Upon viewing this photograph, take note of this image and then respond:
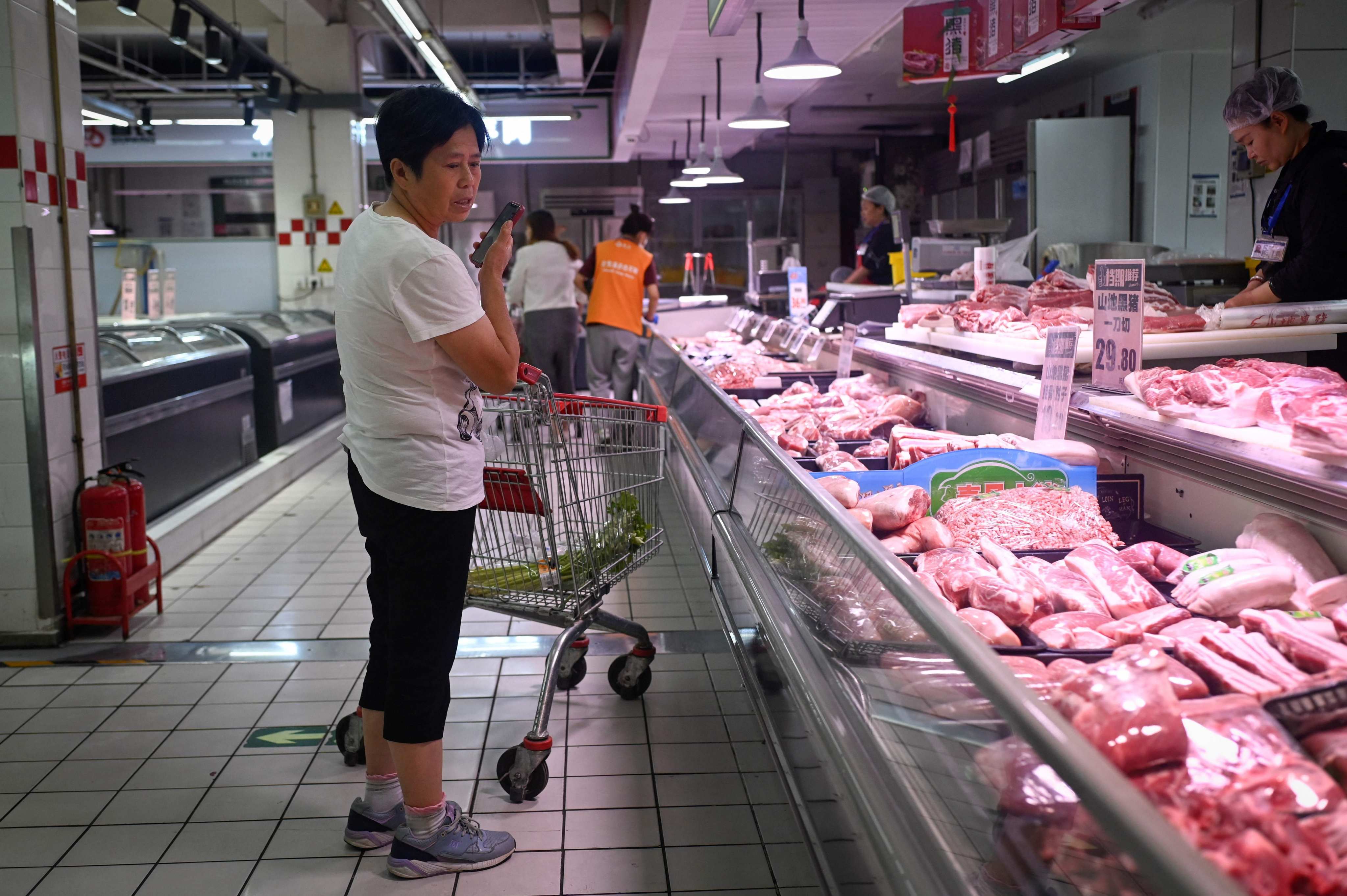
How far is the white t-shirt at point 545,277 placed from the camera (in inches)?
340

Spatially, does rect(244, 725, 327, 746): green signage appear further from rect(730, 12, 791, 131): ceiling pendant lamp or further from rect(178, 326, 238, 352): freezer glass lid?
rect(730, 12, 791, 131): ceiling pendant lamp

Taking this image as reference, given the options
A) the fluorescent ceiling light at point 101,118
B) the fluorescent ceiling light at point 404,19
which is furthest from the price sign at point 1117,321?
the fluorescent ceiling light at point 101,118

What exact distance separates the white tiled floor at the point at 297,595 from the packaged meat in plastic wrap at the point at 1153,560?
238cm

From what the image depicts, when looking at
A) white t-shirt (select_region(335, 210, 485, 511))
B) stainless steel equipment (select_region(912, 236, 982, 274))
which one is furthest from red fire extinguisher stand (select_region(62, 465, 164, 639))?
stainless steel equipment (select_region(912, 236, 982, 274))

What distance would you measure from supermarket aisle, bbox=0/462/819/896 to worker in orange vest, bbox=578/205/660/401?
4.77 metres

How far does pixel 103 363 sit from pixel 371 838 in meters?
3.56

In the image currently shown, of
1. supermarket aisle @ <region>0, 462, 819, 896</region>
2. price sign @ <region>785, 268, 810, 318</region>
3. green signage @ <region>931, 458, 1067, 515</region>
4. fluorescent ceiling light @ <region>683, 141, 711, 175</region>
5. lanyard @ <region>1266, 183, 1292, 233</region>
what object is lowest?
supermarket aisle @ <region>0, 462, 819, 896</region>

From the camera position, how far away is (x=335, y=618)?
14.6 feet

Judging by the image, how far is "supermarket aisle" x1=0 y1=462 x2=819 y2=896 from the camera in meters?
2.54

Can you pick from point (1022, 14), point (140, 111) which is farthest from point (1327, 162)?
point (140, 111)

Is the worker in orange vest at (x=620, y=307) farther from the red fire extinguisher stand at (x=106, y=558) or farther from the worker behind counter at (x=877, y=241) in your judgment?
the red fire extinguisher stand at (x=106, y=558)

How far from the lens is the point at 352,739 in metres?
3.10

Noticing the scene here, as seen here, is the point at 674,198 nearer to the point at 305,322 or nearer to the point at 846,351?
the point at 305,322

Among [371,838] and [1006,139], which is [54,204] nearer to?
[371,838]
